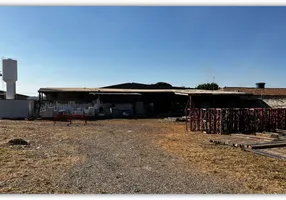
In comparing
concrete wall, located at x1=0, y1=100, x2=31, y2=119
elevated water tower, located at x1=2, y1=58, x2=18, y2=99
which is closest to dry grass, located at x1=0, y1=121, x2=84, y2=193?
concrete wall, located at x1=0, y1=100, x2=31, y2=119

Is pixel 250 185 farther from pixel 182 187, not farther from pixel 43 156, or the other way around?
pixel 43 156

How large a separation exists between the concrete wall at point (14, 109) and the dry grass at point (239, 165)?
2270 cm

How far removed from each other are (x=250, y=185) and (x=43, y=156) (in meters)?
5.99

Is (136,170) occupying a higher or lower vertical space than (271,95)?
lower

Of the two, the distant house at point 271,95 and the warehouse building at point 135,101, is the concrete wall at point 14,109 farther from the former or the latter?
the distant house at point 271,95

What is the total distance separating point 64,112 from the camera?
1214 inches

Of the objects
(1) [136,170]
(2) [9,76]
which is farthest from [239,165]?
(2) [9,76]

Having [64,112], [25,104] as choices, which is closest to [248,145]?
[64,112]

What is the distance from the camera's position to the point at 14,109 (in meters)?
30.8

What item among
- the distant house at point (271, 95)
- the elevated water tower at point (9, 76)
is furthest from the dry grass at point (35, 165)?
the distant house at point (271, 95)

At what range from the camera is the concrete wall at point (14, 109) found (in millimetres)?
30484

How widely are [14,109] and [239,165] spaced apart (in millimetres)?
26908

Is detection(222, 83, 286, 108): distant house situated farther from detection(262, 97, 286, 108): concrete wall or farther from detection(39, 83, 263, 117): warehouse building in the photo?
detection(39, 83, 263, 117): warehouse building

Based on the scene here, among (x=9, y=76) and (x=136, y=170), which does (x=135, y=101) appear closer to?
(x=9, y=76)
